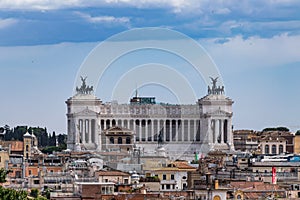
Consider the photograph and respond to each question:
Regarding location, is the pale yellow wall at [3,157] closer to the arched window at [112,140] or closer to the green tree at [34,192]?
the green tree at [34,192]

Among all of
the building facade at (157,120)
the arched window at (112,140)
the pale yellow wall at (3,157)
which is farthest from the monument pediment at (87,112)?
the pale yellow wall at (3,157)

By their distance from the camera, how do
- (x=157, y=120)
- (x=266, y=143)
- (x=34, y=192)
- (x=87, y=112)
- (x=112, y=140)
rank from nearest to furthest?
(x=34, y=192), (x=112, y=140), (x=266, y=143), (x=157, y=120), (x=87, y=112)

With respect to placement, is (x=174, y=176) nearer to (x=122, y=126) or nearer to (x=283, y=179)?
(x=283, y=179)

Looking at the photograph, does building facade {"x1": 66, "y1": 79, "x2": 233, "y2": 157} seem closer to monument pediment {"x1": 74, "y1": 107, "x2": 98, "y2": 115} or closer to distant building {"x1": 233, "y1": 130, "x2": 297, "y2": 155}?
monument pediment {"x1": 74, "y1": 107, "x2": 98, "y2": 115}

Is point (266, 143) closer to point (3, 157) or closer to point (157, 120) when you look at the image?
point (157, 120)

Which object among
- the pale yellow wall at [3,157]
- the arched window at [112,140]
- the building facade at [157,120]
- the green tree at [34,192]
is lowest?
the green tree at [34,192]

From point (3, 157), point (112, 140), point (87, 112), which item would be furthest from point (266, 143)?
Answer: point (3, 157)

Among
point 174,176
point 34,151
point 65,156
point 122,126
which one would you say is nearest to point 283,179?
point 174,176

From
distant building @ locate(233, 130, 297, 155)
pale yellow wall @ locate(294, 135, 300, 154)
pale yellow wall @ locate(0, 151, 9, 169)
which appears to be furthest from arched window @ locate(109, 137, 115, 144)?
pale yellow wall @ locate(0, 151, 9, 169)
